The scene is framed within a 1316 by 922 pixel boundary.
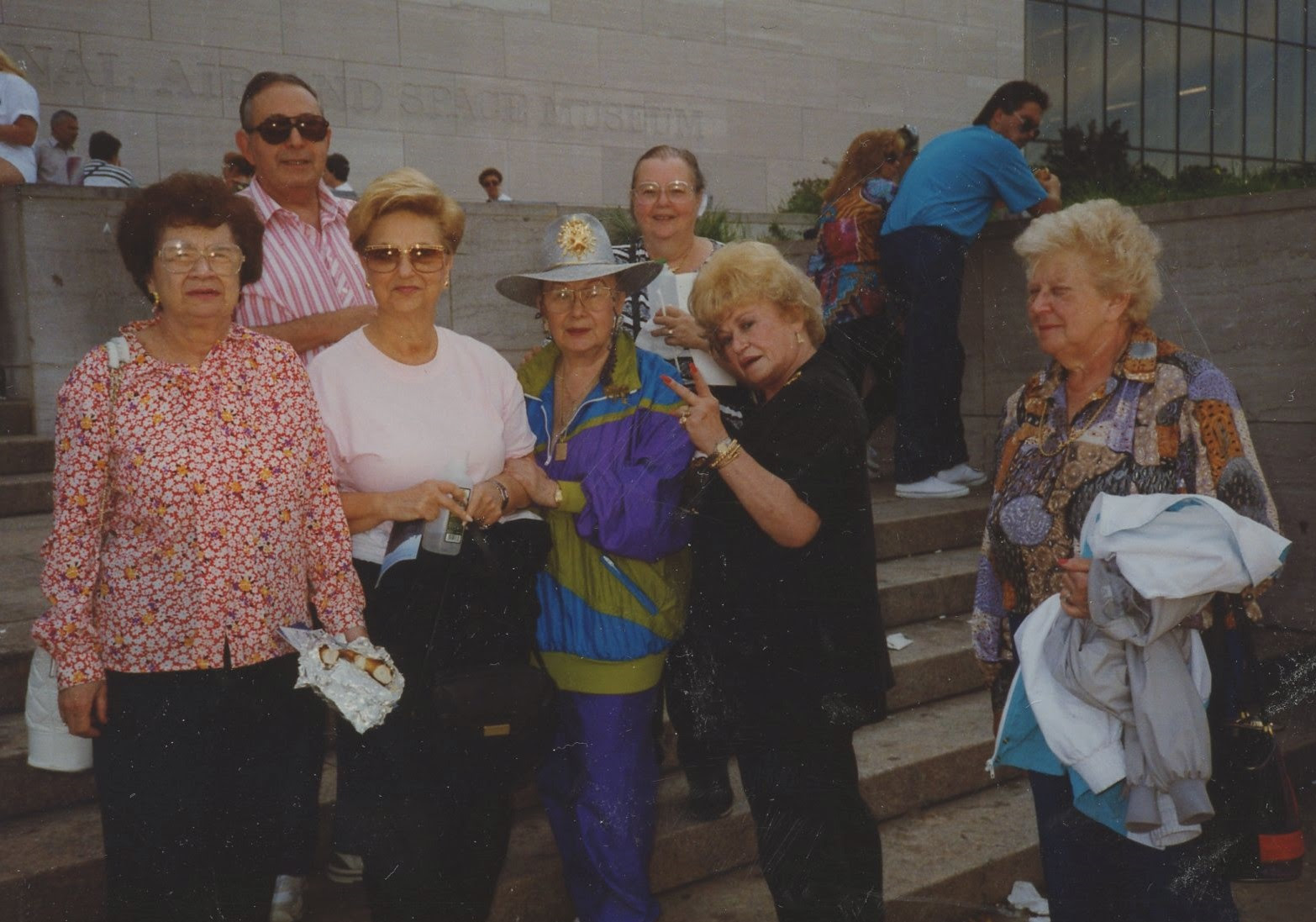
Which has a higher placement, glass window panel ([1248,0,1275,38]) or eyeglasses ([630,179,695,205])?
glass window panel ([1248,0,1275,38])

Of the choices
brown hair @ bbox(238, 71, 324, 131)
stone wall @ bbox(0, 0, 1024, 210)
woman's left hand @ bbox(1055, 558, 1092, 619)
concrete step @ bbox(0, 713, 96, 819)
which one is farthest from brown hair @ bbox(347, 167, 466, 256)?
stone wall @ bbox(0, 0, 1024, 210)

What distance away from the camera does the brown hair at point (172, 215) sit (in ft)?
8.74

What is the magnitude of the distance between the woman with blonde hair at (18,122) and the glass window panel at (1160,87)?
2044 cm

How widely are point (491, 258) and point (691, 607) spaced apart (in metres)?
3.96

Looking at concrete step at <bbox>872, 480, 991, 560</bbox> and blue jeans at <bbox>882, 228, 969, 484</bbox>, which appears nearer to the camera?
concrete step at <bbox>872, 480, 991, 560</bbox>

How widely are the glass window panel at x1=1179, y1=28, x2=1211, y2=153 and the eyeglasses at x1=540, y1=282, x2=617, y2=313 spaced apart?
74.5ft

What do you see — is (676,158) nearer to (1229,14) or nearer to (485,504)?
(485,504)

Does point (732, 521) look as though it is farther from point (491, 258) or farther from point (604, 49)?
point (604, 49)

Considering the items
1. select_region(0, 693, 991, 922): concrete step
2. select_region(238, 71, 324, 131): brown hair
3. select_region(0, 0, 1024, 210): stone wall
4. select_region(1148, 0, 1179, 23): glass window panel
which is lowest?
select_region(0, 693, 991, 922): concrete step

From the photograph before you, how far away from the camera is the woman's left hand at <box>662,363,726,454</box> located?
3.03m

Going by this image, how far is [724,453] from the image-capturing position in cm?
298

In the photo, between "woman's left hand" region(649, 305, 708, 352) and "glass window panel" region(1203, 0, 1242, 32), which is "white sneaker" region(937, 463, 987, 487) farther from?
"glass window panel" region(1203, 0, 1242, 32)

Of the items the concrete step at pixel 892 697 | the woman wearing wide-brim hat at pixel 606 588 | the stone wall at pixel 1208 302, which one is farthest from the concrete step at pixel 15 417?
the woman wearing wide-brim hat at pixel 606 588

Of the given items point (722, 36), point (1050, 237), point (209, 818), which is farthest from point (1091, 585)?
point (722, 36)
